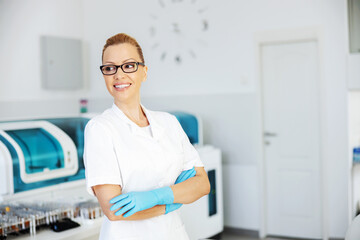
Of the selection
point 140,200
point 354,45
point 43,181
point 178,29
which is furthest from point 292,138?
point 140,200

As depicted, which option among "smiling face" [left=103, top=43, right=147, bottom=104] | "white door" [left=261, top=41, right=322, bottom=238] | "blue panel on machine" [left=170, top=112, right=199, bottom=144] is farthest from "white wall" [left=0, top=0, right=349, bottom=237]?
"smiling face" [left=103, top=43, right=147, bottom=104]

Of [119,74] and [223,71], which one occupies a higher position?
[223,71]

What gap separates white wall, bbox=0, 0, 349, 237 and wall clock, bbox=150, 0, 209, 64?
0.01 m

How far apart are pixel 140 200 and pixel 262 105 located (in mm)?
3119

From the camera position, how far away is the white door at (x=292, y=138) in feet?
13.4

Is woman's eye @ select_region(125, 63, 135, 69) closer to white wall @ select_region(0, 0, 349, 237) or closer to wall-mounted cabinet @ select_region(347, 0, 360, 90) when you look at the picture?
wall-mounted cabinet @ select_region(347, 0, 360, 90)

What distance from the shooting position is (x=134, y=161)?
4.63ft

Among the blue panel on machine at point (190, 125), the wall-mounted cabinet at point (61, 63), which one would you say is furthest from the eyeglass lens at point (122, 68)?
the wall-mounted cabinet at point (61, 63)

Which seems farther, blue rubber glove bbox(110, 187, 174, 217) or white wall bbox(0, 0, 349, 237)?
white wall bbox(0, 0, 349, 237)

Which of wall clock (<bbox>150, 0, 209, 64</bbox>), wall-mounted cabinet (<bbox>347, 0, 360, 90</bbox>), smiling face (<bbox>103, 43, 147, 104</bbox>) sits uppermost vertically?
wall clock (<bbox>150, 0, 209, 64</bbox>)

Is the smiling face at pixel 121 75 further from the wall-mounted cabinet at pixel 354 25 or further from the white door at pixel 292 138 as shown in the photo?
the white door at pixel 292 138

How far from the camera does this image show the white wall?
3.93 m

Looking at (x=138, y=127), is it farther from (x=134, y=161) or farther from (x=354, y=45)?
(x=354, y=45)

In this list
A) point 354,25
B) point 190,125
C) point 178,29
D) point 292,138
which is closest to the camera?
point 354,25
